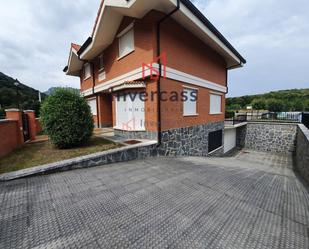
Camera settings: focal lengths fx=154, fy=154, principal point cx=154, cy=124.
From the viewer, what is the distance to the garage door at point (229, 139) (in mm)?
14759

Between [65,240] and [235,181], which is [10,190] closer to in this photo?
[65,240]

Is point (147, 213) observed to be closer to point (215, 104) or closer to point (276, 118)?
point (215, 104)

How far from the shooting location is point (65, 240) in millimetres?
1963

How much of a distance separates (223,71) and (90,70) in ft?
35.7

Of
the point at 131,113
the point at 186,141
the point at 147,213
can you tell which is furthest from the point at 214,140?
the point at 147,213

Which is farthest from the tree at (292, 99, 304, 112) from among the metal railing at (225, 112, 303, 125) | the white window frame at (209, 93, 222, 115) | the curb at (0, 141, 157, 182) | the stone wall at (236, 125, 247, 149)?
the curb at (0, 141, 157, 182)

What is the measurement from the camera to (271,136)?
50.9ft

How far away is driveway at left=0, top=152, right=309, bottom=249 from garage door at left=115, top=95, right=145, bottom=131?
3.49m

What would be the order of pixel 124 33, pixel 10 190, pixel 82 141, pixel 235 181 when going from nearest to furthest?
pixel 10 190 < pixel 235 181 < pixel 82 141 < pixel 124 33


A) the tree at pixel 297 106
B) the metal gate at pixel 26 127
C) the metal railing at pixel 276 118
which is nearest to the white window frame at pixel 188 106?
the metal gate at pixel 26 127

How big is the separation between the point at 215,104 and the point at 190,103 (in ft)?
13.7

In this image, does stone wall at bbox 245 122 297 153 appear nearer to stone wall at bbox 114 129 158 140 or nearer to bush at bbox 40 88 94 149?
stone wall at bbox 114 129 158 140

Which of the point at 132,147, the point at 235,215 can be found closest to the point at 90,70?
the point at 132,147

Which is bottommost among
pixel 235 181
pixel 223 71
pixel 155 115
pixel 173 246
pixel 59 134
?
pixel 235 181
